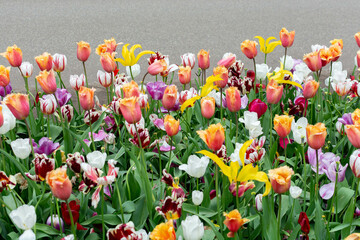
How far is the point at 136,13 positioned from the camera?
20.5ft

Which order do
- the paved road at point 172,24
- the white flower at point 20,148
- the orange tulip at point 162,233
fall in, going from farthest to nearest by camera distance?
the paved road at point 172,24
the white flower at point 20,148
the orange tulip at point 162,233

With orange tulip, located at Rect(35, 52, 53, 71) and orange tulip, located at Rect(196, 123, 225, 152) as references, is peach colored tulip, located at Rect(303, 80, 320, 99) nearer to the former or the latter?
orange tulip, located at Rect(196, 123, 225, 152)

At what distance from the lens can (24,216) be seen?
1.30m

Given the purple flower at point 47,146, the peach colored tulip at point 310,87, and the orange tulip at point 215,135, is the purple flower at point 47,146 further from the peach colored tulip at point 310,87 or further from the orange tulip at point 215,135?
the peach colored tulip at point 310,87

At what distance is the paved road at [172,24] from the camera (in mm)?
5039

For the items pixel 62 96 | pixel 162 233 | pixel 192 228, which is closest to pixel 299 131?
pixel 192 228

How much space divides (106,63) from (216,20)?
4.17m

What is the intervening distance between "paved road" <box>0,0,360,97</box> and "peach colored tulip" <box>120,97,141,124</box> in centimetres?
269

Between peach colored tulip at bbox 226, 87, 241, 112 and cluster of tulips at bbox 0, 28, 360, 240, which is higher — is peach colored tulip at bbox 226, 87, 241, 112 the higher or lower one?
the higher one

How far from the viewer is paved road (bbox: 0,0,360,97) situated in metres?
5.04

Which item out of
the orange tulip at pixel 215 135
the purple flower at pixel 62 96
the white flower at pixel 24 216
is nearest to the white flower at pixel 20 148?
the white flower at pixel 24 216

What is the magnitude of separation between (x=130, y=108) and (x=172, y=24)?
448 centimetres

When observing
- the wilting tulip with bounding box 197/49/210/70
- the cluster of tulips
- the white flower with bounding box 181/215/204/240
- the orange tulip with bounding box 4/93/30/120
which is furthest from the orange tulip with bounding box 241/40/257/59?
the white flower with bounding box 181/215/204/240

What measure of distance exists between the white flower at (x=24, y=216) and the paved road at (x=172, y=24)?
2893 millimetres
